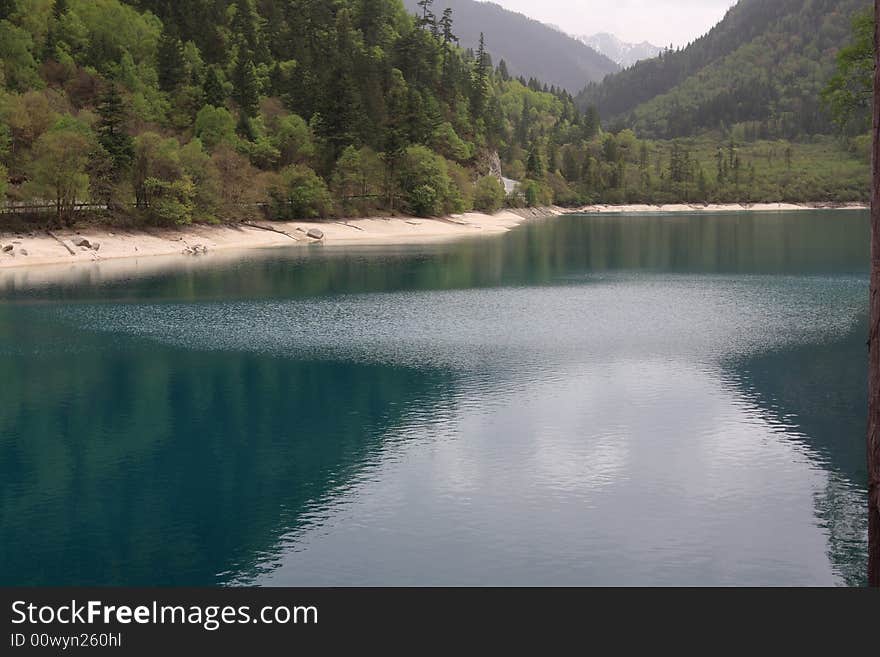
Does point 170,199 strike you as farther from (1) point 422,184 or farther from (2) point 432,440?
(2) point 432,440

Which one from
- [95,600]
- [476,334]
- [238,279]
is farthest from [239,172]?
[95,600]

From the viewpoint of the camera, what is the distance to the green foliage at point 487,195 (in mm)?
159750

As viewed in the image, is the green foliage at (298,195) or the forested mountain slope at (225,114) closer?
the forested mountain slope at (225,114)

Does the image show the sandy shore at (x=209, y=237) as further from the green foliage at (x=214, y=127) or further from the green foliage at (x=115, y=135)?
the green foliage at (x=214, y=127)

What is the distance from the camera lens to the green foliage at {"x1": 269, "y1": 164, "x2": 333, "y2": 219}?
369 feet

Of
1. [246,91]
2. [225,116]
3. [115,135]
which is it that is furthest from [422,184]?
[115,135]

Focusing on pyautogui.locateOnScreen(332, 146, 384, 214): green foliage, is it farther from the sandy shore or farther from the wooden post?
the wooden post

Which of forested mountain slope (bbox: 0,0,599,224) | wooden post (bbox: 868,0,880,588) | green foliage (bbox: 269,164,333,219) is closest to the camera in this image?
wooden post (bbox: 868,0,880,588)

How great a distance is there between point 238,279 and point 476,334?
96.7 ft

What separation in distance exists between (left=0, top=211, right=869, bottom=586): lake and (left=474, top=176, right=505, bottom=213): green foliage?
105 meters

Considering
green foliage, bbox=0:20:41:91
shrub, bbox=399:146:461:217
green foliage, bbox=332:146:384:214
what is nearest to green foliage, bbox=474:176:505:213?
shrub, bbox=399:146:461:217

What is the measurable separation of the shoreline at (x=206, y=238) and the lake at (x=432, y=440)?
2375 centimetres

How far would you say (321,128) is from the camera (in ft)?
440

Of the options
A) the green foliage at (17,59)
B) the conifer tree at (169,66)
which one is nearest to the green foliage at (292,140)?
the conifer tree at (169,66)
